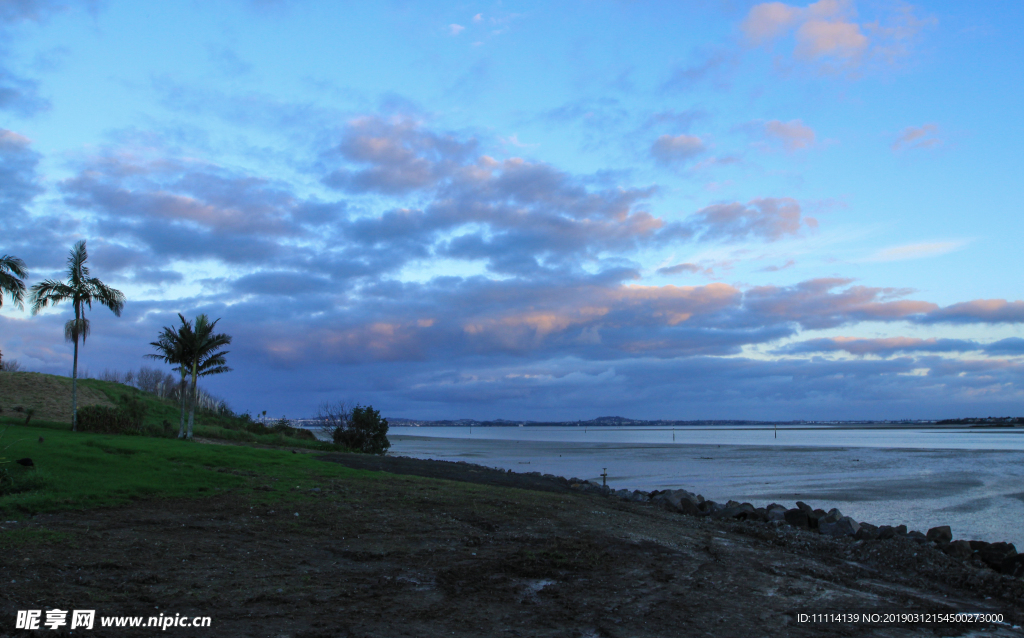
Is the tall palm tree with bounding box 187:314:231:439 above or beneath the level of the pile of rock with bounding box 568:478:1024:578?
above

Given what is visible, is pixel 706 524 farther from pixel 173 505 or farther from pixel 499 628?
pixel 173 505

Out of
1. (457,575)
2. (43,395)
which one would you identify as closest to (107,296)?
(43,395)

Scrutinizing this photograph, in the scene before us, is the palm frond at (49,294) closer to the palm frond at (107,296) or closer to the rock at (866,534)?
the palm frond at (107,296)

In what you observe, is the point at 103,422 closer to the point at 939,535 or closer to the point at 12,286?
the point at 12,286

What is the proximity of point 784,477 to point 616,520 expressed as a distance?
30.7 meters

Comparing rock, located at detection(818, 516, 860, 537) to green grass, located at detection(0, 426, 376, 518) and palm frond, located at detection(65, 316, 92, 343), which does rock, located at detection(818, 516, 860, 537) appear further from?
palm frond, located at detection(65, 316, 92, 343)

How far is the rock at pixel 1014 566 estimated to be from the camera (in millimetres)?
13250

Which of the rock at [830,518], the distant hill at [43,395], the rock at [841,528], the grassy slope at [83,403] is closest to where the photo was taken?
the rock at [841,528]

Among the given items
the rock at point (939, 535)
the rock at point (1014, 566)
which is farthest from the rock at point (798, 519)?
the rock at point (1014, 566)

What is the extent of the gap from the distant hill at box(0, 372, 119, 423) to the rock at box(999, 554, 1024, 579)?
3769 centimetres

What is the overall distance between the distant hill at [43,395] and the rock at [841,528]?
34489mm

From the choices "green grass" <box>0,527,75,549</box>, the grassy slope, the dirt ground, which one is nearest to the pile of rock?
the dirt ground

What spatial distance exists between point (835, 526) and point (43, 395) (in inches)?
1626

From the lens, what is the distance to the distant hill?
32344 mm
